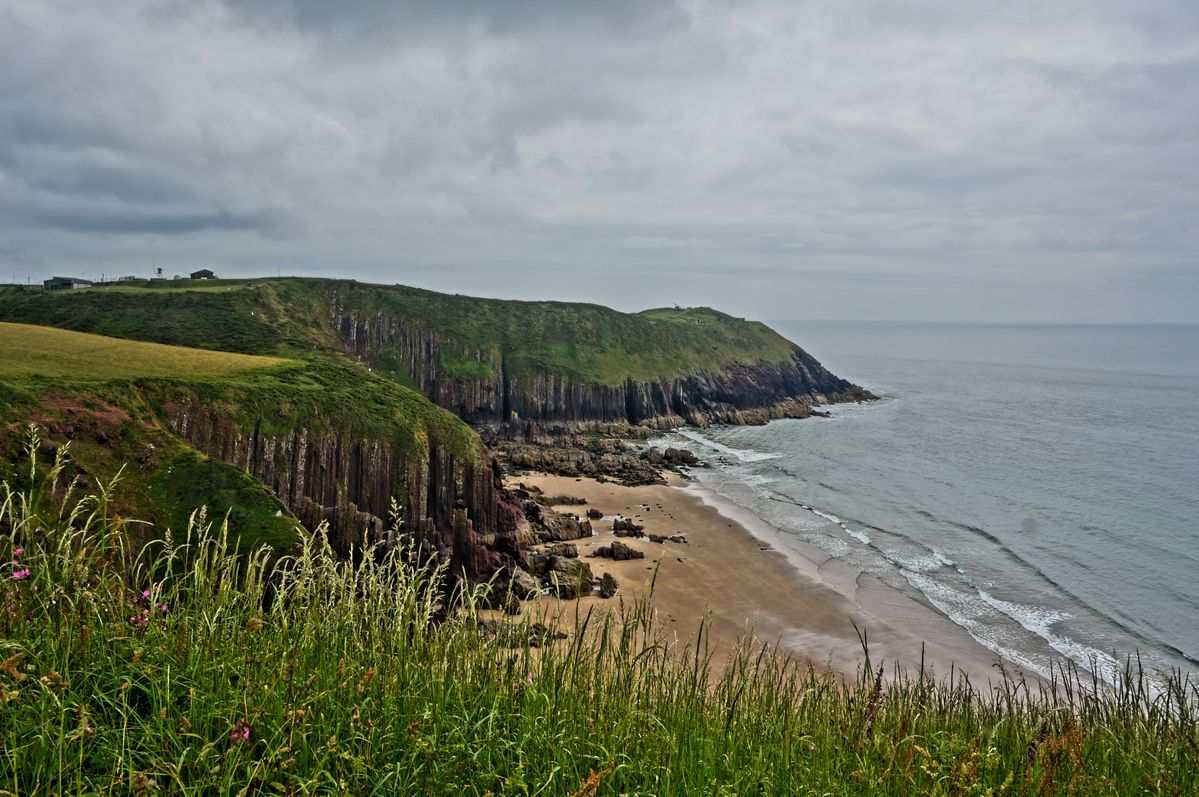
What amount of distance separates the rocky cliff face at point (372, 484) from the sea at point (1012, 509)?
22791 mm

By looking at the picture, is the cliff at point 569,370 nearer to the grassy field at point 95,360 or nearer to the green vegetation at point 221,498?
the grassy field at point 95,360

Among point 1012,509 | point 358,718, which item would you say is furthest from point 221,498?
point 1012,509

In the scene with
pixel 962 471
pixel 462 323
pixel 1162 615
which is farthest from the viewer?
pixel 462 323

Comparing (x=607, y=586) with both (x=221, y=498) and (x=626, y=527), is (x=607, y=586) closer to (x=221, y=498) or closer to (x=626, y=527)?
(x=626, y=527)

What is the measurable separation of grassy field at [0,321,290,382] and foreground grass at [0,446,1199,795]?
103 ft

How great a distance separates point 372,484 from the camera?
3697cm

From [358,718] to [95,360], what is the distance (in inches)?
1679

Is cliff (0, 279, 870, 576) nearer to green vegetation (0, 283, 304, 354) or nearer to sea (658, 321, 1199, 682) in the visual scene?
green vegetation (0, 283, 304, 354)

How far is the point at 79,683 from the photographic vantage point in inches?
183

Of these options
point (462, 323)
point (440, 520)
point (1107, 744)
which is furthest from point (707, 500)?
point (462, 323)

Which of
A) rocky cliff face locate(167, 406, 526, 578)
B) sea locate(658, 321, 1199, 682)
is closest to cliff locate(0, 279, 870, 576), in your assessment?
rocky cliff face locate(167, 406, 526, 578)

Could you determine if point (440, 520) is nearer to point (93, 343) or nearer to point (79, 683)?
point (93, 343)

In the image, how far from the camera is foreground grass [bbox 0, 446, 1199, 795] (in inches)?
164

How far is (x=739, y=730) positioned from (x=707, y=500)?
5236 centimetres
